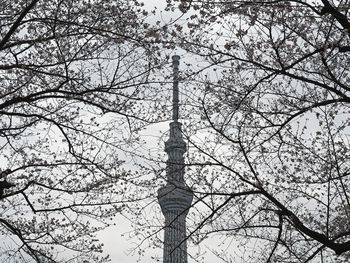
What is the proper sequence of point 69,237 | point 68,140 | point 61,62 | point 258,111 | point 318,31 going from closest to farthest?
point 318,31 < point 258,111 < point 61,62 < point 68,140 < point 69,237

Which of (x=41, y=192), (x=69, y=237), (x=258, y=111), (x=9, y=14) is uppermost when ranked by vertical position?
(x=9, y=14)

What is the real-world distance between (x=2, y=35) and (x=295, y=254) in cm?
628

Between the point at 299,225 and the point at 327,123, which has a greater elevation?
the point at 327,123

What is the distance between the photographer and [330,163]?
7656 mm

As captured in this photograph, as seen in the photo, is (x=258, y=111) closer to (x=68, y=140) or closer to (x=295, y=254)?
(x=295, y=254)

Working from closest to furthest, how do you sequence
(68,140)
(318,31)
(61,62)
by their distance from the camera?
(318,31) → (61,62) → (68,140)

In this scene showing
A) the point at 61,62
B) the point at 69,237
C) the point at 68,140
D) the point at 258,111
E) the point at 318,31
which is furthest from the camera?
the point at 69,237

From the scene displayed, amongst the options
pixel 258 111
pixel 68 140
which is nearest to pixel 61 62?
pixel 68 140

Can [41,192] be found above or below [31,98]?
below

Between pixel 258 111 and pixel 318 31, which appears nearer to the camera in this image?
pixel 318 31

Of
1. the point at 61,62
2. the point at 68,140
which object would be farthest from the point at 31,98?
the point at 68,140

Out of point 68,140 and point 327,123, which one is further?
point 68,140

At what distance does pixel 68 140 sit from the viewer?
8.58m

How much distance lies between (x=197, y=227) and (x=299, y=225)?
181 centimetres
